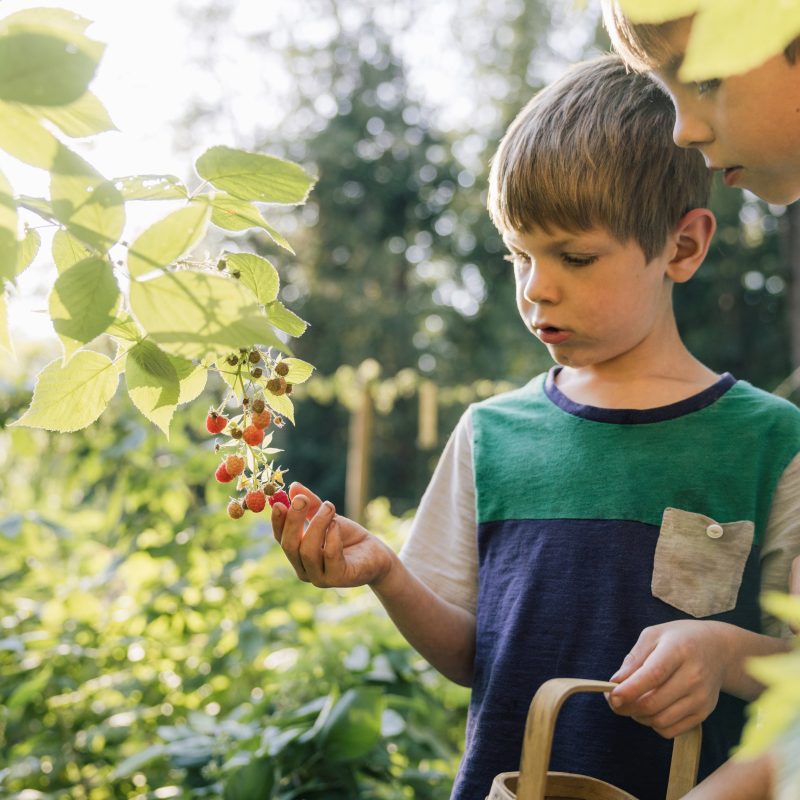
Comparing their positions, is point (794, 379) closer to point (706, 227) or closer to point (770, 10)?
point (706, 227)

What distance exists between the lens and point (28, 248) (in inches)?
30.2

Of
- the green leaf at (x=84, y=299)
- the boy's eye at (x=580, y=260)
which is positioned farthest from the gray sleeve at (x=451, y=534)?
the green leaf at (x=84, y=299)

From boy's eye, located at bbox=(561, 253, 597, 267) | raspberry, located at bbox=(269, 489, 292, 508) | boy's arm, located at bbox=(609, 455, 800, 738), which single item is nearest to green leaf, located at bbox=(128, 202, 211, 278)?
raspberry, located at bbox=(269, 489, 292, 508)

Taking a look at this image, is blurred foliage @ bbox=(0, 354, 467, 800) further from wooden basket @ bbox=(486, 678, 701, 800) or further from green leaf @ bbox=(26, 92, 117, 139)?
green leaf @ bbox=(26, 92, 117, 139)

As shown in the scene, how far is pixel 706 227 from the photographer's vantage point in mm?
1308

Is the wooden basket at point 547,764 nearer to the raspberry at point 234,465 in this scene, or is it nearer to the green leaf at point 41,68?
the raspberry at point 234,465

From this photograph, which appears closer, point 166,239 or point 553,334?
point 166,239

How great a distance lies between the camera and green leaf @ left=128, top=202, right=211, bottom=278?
2.08 feet

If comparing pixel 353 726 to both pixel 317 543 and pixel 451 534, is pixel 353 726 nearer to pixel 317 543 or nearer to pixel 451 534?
pixel 451 534

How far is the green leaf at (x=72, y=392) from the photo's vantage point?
2.68 feet

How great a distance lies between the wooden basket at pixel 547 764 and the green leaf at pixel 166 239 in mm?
491

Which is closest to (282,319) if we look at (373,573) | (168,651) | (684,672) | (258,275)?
(258,275)

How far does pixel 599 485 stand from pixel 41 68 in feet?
2.80

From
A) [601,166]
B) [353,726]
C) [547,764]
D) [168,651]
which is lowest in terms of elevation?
[168,651]
